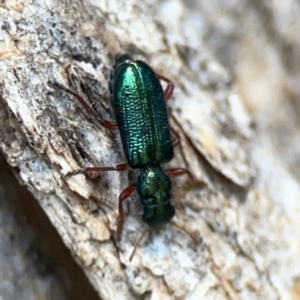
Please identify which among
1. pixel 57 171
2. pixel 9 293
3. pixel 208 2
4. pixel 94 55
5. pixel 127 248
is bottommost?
pixel 127 248

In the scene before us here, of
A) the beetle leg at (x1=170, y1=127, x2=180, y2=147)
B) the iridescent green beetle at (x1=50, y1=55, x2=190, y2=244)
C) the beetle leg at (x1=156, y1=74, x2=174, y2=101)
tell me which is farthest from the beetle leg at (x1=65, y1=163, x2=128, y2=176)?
the beetle leg at (x1=156, y1=74, x2=174, y2=101)

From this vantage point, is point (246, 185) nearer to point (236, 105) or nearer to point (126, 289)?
point (236, 105)

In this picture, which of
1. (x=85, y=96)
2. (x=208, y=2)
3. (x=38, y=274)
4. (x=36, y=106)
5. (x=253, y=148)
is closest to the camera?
(x=36, y=106)

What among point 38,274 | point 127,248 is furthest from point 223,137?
point 38,274

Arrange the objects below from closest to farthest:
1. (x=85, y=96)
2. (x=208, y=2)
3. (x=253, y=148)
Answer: (x=85, y=96) → (x=253, y=148) → (x=208, y=2)

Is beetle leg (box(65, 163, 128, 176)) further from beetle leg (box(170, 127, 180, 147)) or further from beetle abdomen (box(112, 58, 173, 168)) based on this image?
beetle leg (box(170, 127, 180, 147))

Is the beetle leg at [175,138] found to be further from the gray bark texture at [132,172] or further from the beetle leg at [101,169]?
the beetle leg at [101,169]

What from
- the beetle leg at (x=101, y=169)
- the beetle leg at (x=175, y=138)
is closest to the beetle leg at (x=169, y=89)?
the beetle leg at (x=175, y=138)

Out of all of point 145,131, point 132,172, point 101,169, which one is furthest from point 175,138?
point 101,169
